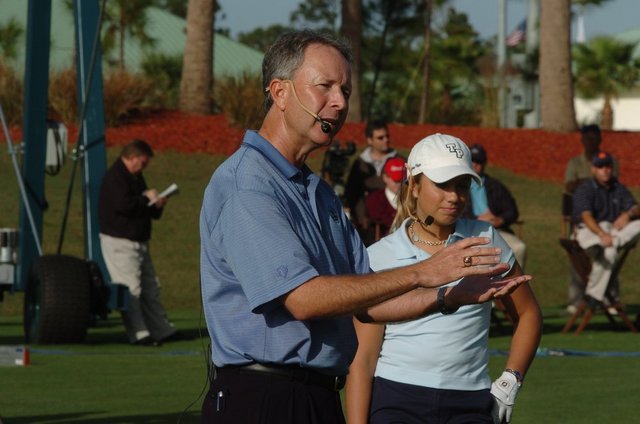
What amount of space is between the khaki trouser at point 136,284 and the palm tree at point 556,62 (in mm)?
17472

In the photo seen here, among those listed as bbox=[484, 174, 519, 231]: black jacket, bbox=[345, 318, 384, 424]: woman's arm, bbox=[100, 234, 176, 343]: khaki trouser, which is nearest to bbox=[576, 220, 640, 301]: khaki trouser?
bbox=[484, 174, 519, 231]: black jacket

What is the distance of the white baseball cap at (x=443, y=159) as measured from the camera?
18.3ft

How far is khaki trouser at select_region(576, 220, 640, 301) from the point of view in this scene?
15.9 meters

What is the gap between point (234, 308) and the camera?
4273mm

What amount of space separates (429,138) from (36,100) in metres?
11.1

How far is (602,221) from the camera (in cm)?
1620

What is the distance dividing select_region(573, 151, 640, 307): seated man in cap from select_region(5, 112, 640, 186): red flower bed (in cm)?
1512

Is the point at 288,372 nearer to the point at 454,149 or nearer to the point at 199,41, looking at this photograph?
the point at 454,149

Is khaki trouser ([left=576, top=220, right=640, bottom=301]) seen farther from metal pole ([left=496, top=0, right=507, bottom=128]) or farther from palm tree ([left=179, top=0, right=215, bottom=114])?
metal pole ([left=496, top=0, right=507, bottom=128])

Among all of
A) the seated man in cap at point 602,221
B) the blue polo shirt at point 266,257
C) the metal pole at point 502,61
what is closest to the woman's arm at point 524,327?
the blue polo shirt at point 266,257

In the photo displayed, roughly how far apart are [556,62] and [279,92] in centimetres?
2768

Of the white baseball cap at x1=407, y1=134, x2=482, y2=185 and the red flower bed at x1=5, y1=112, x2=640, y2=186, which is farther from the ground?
the red flower bed at x1=5, y1=112, x2=640, y2=186

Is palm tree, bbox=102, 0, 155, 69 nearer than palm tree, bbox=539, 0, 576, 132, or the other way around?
palm tree, bbox=539, 0, 576, 132

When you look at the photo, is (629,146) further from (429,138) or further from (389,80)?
(429,138)
